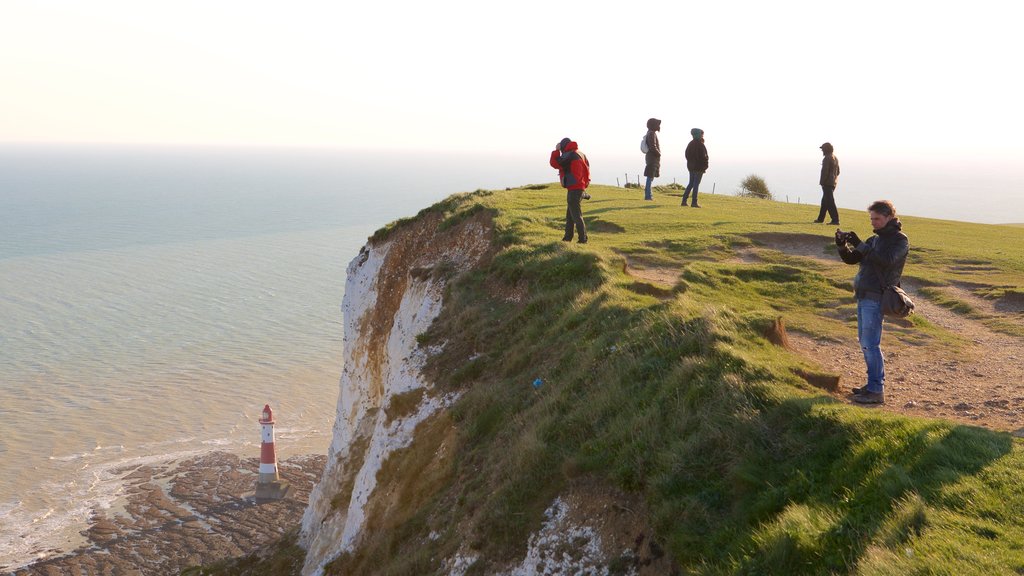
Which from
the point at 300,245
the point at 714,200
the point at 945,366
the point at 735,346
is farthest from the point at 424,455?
the point at 300,245

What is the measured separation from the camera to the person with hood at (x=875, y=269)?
9.09 metres

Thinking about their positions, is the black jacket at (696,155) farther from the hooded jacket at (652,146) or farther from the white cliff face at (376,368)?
the white cliff face at (376,368)

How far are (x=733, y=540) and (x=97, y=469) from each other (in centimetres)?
3052

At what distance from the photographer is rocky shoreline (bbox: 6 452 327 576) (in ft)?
76.1

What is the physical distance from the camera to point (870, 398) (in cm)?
884

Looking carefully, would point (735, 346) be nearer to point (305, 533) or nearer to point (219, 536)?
point (305, 533)

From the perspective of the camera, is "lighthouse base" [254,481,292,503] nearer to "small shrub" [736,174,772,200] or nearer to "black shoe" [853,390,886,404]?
"black shoe" [853,390,886,404]

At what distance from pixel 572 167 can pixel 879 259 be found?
7.77 meters

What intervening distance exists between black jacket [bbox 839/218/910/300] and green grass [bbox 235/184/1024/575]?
3.91 feet

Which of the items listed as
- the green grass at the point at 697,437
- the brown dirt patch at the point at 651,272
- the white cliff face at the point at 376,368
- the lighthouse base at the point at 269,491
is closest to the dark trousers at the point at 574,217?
the green grass at the point at 697,437

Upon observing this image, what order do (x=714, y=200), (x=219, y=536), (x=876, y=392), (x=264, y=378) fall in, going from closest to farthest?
(x=876, y=392) < (x=219, y=536) < (x=714, y=200) < (x=264, y=378)

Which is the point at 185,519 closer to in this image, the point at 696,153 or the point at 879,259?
the point at 696,153

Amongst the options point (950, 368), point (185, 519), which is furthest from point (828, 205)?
point (185, 519)

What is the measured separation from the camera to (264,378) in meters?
42.1
